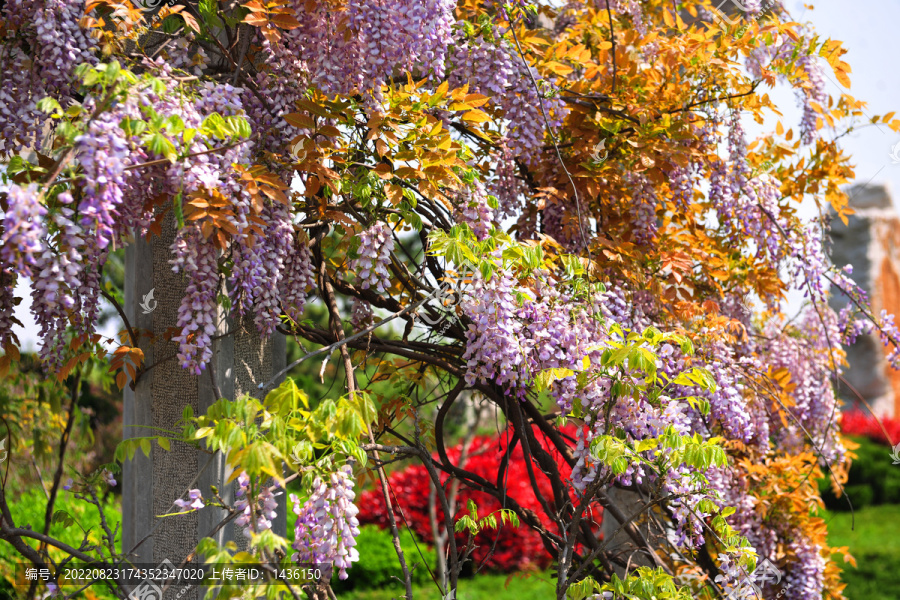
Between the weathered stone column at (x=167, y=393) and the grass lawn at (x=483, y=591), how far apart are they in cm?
337

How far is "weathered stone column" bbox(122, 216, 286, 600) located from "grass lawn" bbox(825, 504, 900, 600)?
420 cm

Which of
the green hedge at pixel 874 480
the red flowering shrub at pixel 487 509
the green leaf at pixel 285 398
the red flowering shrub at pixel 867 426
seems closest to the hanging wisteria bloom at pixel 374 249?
the green leaf at pixel 285 398

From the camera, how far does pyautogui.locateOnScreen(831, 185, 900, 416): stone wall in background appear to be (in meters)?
10.4

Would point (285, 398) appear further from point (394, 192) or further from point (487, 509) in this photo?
point (487, 509)

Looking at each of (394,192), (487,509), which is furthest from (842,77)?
(487,509)

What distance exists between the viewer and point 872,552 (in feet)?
19.3

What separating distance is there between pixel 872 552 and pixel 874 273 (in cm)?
582

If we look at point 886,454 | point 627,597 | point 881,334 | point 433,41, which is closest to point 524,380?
point 627,597

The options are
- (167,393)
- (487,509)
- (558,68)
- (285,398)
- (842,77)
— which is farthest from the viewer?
(487,509)

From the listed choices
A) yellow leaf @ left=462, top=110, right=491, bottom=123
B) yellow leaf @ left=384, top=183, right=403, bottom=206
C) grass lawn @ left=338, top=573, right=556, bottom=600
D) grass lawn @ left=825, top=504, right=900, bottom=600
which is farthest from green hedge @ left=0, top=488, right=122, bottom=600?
grass lawn @ left=825, top=504, right=900, bottom=600

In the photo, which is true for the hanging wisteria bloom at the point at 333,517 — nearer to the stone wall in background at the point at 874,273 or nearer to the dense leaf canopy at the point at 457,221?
the dense leaf canopy at the point at 457,221

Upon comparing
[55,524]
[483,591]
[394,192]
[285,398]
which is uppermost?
[394,192]

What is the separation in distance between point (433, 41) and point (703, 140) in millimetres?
979

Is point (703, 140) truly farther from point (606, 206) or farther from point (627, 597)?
point (627, 597)
